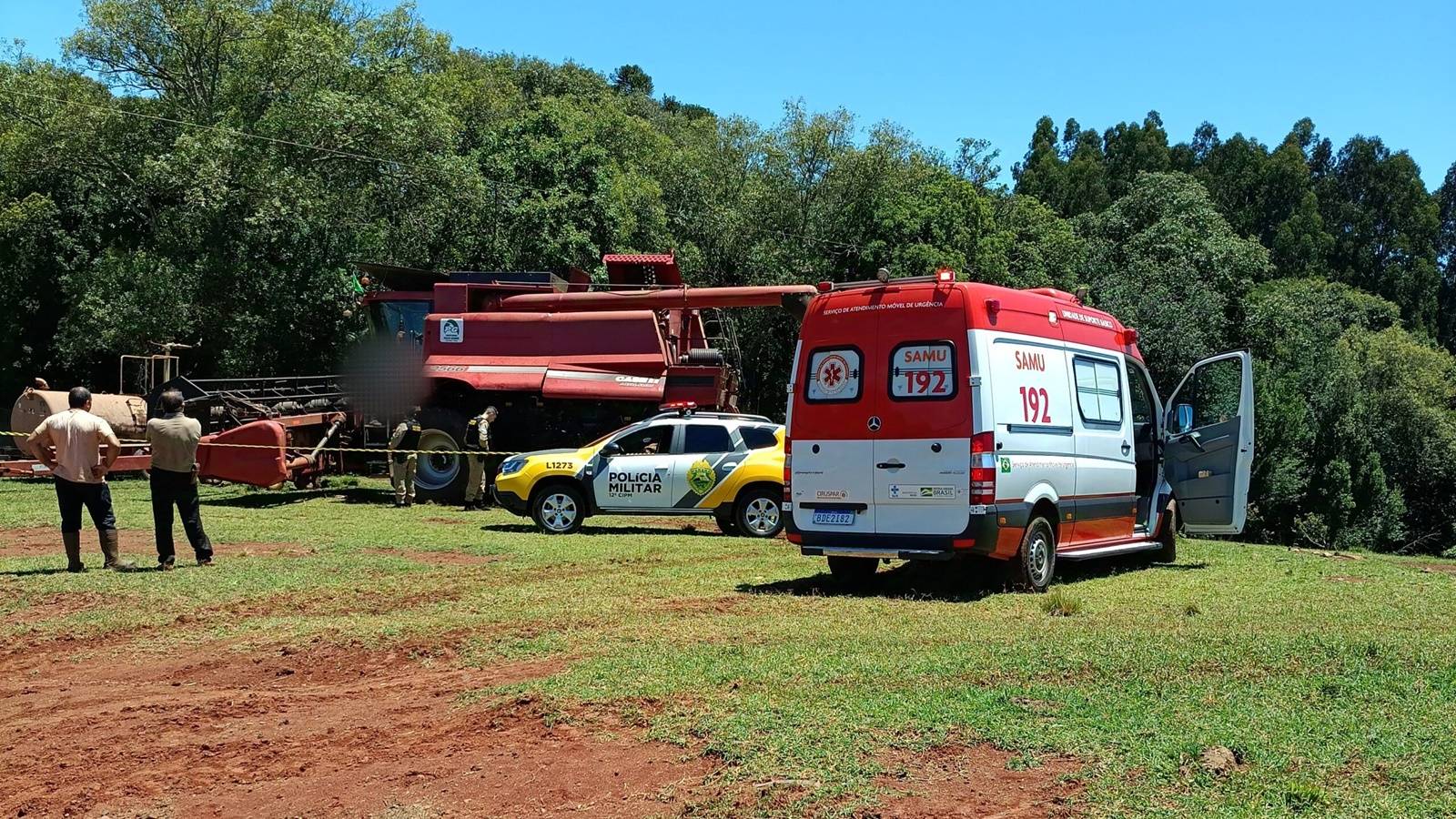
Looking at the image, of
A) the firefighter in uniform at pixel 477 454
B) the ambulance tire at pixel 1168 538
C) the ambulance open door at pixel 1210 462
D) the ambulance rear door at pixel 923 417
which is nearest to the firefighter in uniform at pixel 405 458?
the firefighter in uniform at pixel 477 454

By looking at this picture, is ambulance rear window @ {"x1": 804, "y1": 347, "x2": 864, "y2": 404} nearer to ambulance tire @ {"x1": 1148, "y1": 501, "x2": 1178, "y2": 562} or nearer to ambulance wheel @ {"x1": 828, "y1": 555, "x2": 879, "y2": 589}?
ambulance wheel @ {"x1": 828, "y1": 555, "x2": 879, "y2": 589}

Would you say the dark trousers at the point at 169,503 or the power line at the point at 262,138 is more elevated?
the power line at the point at 262,138

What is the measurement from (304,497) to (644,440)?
7980 millimetres

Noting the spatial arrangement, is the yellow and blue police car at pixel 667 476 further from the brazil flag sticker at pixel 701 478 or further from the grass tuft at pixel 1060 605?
the grass tuft at pixel 1060 605

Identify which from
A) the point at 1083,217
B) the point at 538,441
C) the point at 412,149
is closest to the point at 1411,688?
the point at 538,441

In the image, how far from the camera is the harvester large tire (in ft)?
67.6

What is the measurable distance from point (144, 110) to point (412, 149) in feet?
26.7

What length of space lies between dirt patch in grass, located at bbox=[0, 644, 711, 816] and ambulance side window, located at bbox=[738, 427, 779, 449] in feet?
28.9

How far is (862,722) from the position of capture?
5.99 m

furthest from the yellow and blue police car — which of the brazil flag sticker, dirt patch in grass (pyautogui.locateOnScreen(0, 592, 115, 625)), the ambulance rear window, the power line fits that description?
the power line

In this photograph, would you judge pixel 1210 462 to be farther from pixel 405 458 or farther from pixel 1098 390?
pixel 405 458

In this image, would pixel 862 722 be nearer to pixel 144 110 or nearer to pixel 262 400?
pixel 262 400

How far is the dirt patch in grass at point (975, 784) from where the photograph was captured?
4.86 metres

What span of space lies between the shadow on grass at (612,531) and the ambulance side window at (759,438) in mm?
1293
